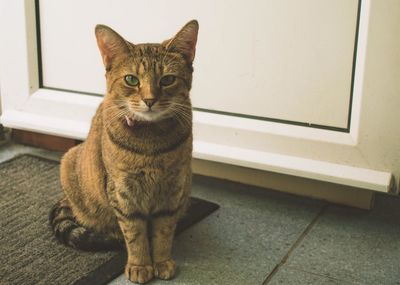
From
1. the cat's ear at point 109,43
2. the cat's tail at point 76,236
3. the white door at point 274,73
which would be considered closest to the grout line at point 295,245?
the white door at point 274,73

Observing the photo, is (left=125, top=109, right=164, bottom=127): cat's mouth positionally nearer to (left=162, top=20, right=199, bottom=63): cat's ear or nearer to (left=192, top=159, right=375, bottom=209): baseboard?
(left=162, top=20, right=199, bottom=63): cat's ear

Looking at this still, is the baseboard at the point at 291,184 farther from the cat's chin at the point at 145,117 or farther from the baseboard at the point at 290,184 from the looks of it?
the cat's chin at the point at 145,117

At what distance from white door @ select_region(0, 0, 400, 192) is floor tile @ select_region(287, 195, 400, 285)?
0.14 m


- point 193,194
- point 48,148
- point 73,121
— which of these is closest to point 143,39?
point 73,121

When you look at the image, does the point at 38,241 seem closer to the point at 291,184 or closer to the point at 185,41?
the point at 185,41

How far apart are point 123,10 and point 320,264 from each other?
99 cm

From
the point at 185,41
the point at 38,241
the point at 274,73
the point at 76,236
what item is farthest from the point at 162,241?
the point at 274,73

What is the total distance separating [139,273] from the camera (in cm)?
131

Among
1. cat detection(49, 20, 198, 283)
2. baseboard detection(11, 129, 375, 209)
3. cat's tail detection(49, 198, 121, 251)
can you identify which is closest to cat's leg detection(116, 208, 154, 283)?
cat detection(49, 20, 198, 283)

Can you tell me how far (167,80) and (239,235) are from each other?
53 centimetres

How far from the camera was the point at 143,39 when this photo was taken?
176 centimetres

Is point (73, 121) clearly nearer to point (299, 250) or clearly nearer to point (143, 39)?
point (143, 39)

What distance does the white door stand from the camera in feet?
4.84

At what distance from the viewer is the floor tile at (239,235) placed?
1357 millimetres
